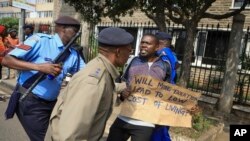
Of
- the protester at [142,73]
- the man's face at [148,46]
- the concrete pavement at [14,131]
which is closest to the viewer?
the protester at [142,73]

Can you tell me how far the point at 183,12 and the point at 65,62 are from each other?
4.16 metres

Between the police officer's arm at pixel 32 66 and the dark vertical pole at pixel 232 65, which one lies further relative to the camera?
the dark vertical pole at pixel 232 65

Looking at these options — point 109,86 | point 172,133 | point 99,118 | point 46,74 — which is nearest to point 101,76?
point 109,86

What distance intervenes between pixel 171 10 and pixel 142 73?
341 centimetres

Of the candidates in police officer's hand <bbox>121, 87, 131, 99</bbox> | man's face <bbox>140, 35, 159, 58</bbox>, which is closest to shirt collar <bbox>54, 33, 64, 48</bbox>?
police officer's hand <bbox>121, 87, 131, 99</bbox>

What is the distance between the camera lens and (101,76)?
2.03m

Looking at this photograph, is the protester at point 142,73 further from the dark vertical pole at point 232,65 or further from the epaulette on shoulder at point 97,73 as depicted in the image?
the dark vertical pole at point 232,65

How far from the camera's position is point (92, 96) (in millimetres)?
1926

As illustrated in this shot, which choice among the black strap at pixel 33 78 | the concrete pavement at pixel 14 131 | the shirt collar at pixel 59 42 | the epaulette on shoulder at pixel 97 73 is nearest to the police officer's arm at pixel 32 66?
the black strap at pixel 33 78

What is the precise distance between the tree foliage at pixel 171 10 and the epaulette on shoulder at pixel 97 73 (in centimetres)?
394

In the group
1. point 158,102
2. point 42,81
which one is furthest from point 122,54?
point 158,102

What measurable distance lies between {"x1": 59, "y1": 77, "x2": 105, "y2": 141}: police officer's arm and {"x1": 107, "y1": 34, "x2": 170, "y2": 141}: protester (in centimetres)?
146

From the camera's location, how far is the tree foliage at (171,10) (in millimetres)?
6312

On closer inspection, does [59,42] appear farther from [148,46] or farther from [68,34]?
[148,46]
